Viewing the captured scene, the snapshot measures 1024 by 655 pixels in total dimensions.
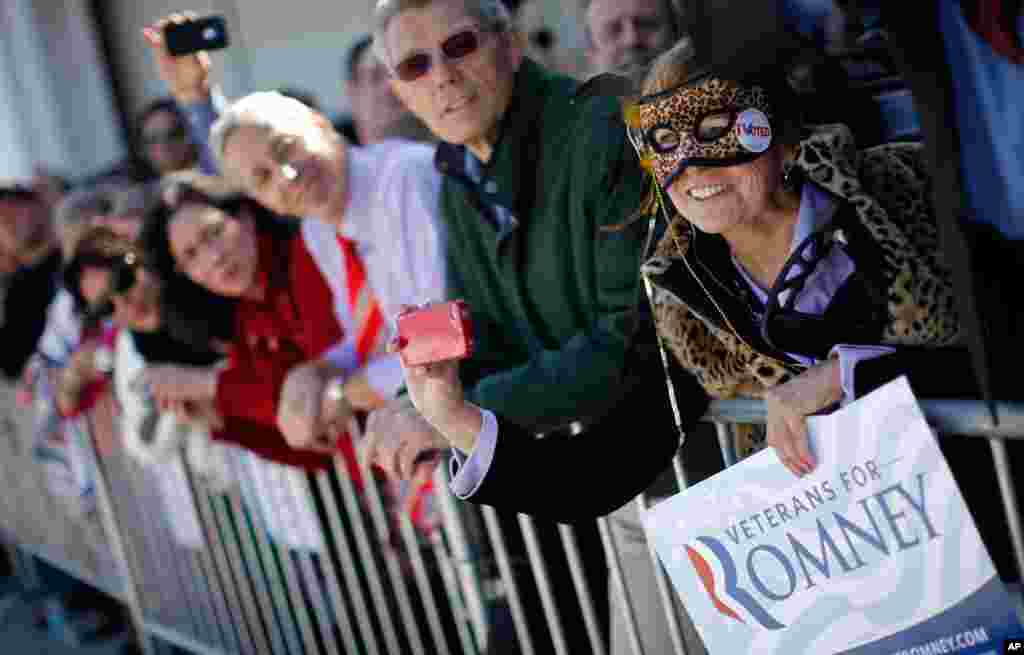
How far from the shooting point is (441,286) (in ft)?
9.25

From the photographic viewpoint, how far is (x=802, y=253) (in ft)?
6.41

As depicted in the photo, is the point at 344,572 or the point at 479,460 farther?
the point at 344,572

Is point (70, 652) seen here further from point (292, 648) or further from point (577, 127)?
point (577, 127)

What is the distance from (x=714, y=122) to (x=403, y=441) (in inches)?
42.5

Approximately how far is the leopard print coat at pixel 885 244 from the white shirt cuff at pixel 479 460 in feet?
1.40

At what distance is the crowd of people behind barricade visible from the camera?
1.91 m

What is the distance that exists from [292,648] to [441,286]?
1.63 meters

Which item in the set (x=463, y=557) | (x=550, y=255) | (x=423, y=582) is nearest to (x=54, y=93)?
(x=423, y=582)

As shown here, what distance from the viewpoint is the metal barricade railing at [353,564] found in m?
2.54

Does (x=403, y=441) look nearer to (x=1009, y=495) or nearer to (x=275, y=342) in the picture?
(x=275, y=342)

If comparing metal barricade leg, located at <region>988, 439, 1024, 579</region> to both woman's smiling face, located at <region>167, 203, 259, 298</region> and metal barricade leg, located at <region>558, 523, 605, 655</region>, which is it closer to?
metal barricade leg, located at <region>558, 523, 605, 655</region>

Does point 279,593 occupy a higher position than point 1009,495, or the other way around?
point 1009,495

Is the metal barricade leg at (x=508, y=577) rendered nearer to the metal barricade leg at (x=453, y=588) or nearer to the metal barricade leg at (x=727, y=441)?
the metal barricade leg at (x=453, y=588)

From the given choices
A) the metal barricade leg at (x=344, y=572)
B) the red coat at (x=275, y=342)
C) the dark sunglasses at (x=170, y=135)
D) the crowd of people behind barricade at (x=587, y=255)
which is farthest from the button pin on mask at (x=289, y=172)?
the dark sunglasses at (x=170, y=135)
